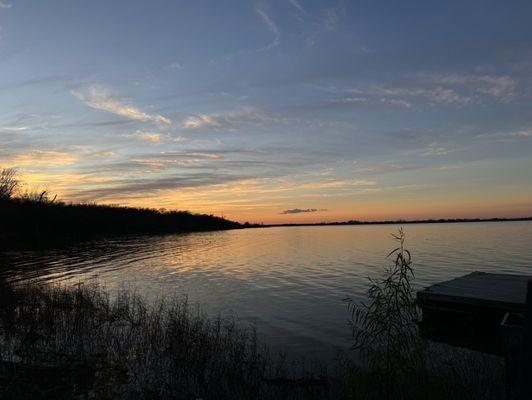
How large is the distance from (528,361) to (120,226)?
160741 mm

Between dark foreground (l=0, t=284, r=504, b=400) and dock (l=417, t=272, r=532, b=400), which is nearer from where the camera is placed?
dark foreground (l=0, t=284, r=504, b=400)

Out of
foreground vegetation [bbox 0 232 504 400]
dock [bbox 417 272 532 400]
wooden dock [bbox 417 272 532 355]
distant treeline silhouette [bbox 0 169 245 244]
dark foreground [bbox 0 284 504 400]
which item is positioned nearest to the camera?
foreground vegetation [bbox 0 232 504 400]

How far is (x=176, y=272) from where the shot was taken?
151ft

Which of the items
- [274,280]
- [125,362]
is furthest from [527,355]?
[274,280]

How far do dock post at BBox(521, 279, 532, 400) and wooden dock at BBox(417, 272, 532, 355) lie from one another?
17666 mm

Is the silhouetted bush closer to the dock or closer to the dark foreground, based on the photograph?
the dark foreground

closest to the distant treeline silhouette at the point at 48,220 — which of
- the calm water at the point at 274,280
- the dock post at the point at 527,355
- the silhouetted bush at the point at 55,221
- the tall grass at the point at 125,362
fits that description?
the silhouetted bush at the point at 55,221

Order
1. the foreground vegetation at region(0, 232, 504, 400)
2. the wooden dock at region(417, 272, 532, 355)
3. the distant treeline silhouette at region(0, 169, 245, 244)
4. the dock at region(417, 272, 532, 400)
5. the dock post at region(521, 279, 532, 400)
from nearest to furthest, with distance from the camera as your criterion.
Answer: the dock post at region(521, 279, 532, 400), the foreground vegetation at region(0, 232, 504, 400), the dock at region(417, 272, 532, 400), the wooden dock at region(417, 272, 532, 355), the distant treeline silhouette at region(0, 169, 245, 244)

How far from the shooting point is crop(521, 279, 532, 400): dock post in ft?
11.0

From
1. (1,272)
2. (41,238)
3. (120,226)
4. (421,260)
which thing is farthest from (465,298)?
(120,226)

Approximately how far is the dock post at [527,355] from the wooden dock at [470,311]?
1767cm

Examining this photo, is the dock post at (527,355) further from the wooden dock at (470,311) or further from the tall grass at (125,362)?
the wooden dock at (470,311)

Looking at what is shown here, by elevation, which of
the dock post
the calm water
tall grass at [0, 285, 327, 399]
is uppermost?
the dock post

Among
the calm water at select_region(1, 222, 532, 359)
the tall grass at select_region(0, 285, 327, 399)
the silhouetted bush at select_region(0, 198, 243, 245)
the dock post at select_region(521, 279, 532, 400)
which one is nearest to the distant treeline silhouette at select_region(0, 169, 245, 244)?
the silhouetted bush at select_region(0, 198, 243, 245)
